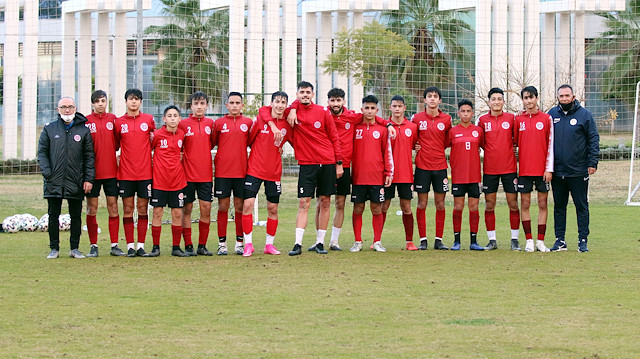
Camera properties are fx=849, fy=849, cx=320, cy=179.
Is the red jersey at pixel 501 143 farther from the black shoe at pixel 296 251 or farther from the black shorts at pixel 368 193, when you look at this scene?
the black shoe at pixel 296 251

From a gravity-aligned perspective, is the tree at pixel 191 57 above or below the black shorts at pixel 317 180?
above

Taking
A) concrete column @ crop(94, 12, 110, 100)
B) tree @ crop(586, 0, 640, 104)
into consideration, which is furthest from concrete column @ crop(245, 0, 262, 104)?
tree @ crop(586, 0, 640, 104)

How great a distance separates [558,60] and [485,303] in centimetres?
2083

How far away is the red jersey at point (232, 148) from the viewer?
10.0 metres

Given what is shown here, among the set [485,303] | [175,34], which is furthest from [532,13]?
[485,303]

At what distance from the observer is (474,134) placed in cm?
1062

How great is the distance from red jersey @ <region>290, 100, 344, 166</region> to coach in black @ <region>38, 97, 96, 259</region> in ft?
7.97

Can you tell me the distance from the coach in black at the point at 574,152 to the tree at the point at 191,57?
491 inches

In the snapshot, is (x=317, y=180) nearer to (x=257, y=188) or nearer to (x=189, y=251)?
(x=257, y=188)

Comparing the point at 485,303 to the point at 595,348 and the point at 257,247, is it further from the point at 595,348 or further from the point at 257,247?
the point at 257,247

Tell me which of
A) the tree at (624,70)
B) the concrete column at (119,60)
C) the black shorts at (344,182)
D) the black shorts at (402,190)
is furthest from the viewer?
the concrete column at (119,60)

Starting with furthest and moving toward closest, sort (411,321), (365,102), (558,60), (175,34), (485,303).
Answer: (175,34), (558,60), (365,102), (485,303), (411,321)

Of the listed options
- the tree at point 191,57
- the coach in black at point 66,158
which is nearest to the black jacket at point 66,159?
the coach in black at point 66,158

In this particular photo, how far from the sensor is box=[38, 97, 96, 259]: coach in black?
378 inches
